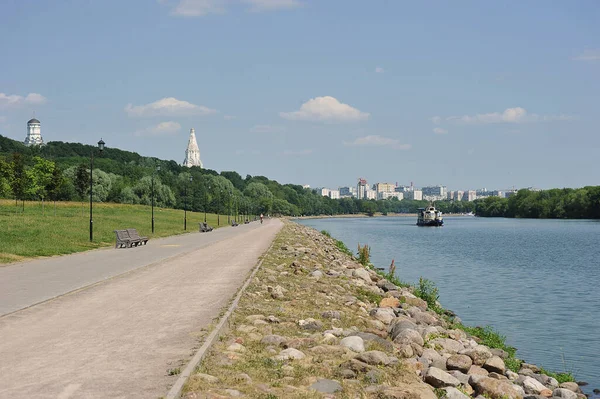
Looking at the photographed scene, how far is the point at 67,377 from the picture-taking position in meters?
8.18

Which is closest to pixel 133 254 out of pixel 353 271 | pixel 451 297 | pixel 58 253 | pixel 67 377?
pixel 58 253

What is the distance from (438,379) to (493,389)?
123 centimetres

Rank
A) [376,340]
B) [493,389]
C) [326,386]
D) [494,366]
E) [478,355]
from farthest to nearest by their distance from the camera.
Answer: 1. [478,355]
2. [494,366]
3. [376,340]
4. [493,389]
5. [326,386]

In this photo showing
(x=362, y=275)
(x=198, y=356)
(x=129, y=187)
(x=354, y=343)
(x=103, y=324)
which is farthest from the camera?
(x=129, y=187)

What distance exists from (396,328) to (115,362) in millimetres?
6740

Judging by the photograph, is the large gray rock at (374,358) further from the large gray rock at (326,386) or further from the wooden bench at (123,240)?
the wooden bench at (123,240)

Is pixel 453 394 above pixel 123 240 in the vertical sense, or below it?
below

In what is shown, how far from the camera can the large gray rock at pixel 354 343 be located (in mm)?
10859

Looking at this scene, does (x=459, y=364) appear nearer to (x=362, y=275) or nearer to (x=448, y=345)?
(x=448, y=345)

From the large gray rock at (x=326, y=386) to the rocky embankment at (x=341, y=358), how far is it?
13mm

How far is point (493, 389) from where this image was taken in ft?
33.9

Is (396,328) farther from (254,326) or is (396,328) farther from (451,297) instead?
(451,297)

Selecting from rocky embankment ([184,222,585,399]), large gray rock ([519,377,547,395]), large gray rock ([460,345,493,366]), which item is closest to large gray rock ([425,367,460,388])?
rocky embankment ([184,222,585,399])

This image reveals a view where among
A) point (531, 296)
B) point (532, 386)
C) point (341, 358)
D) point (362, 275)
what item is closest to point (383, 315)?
point (532, 386)
